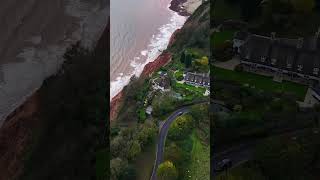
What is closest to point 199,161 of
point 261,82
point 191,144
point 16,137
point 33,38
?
point 191,144

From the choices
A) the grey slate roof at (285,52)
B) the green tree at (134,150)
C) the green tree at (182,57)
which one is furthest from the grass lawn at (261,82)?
the green tree at (134,150)

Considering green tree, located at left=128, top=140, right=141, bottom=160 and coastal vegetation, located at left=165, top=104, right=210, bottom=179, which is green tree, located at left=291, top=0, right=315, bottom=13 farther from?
green tree, located at left=128, top=140, right=141, bottom=160

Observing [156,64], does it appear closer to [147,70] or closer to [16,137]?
[147,70]

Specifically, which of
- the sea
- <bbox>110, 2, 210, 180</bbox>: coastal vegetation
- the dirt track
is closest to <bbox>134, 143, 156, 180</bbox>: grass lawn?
<bbox>110, 2, 210, 180</bbox>: coastal vegetation

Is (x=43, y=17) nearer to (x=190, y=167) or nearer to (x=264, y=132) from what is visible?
(x=190, y=167)

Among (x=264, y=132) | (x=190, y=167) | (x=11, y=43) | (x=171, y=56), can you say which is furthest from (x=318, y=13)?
(x=11, y=43)
